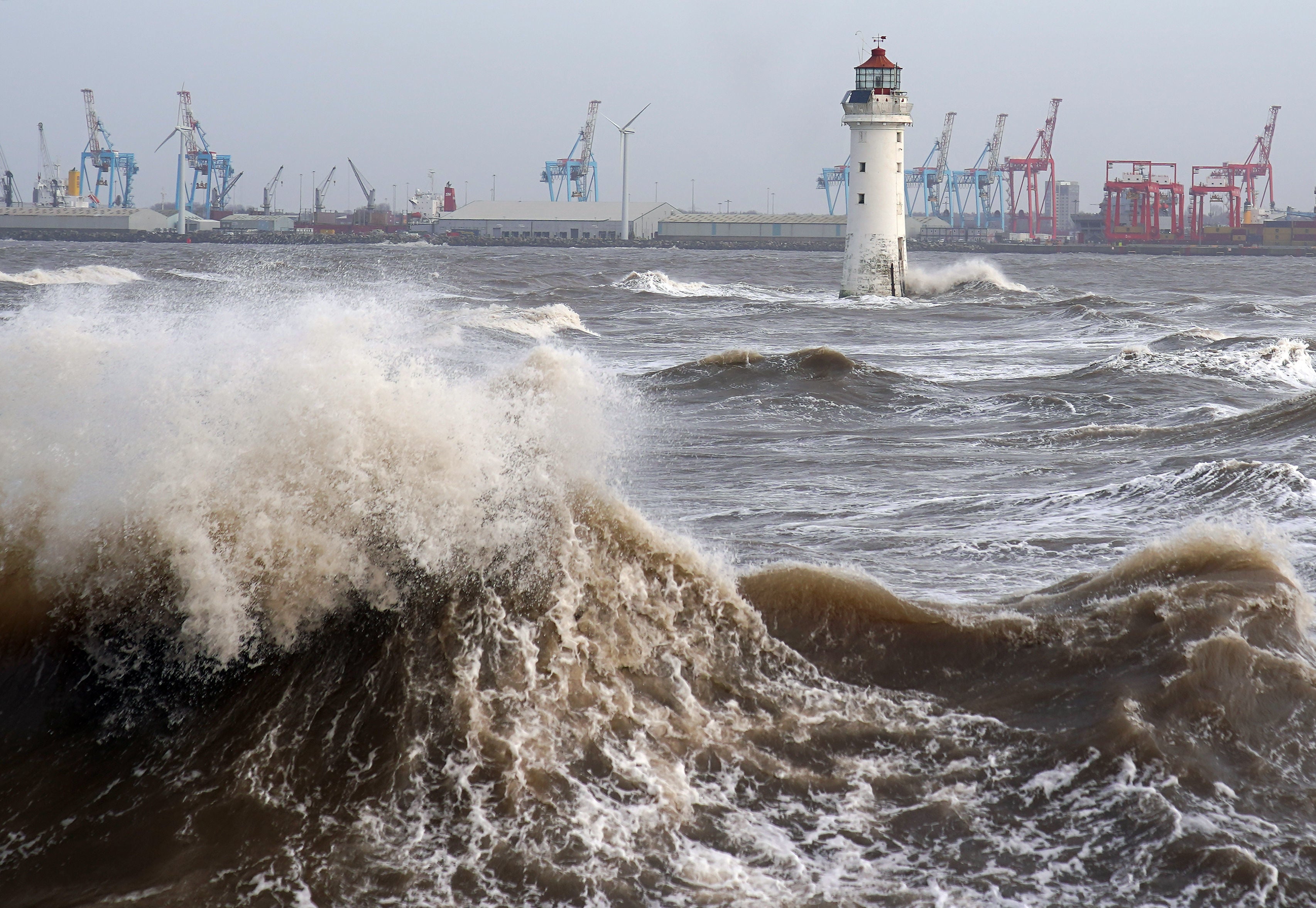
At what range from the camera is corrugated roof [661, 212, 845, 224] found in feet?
401

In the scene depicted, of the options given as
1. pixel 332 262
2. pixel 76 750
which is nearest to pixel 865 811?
pixel 76 750

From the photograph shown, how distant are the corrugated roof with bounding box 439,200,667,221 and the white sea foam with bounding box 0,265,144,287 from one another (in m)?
78.5

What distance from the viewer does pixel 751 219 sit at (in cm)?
12450

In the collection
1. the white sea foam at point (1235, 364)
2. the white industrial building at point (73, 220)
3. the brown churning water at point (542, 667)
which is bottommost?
the brown churning water at point (542, 667)

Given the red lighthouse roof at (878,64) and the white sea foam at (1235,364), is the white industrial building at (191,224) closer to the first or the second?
the red lighthouse roof at (878,64)

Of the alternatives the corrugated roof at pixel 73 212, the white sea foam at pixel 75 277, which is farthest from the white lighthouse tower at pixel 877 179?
the corrugated roof at pixel 73 212

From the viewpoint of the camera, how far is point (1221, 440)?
12.6m

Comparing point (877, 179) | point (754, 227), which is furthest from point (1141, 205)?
point (877, 179)

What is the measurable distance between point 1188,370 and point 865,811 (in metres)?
16.6

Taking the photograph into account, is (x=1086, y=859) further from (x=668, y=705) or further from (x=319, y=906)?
(x=319, y=906)

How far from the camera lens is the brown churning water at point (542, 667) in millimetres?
4242

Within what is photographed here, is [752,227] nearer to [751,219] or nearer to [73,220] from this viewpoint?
[751,219]

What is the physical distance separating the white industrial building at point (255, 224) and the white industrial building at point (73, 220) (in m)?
13.8

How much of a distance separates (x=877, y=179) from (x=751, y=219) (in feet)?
299
